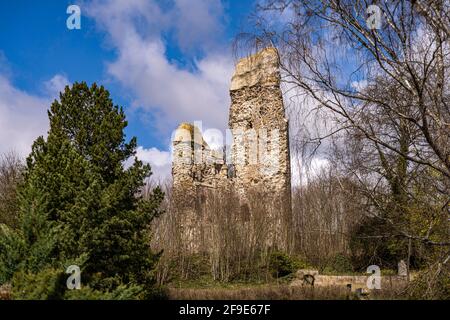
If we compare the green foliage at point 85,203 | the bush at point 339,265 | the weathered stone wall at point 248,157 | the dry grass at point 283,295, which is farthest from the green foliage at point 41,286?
the bush at point 339,265

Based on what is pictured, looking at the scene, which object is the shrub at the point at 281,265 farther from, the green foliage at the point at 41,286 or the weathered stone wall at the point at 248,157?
the green foliage at the point at 41,286

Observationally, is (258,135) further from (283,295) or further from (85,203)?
(85,203)

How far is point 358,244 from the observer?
63.4 feet

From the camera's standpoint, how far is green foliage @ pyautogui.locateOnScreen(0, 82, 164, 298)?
7035mm

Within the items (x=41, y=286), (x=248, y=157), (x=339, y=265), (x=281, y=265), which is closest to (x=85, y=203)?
(x=41, y=286)

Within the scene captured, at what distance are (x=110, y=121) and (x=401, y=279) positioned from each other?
9.11 metres

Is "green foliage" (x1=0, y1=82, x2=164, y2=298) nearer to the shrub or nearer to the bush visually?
the shrub

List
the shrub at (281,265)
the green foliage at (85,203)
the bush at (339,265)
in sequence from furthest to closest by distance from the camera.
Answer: the bush at (339,265), the shrub at (281,265), the green foliage at (85,203)

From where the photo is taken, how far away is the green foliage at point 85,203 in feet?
23.1

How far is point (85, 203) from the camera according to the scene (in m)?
8.25

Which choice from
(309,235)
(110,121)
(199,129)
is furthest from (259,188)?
(110,121)

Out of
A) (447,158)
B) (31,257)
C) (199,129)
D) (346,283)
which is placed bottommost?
(346,283)

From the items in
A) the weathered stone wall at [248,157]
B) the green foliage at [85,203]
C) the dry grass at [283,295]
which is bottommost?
the dry grass at [283,295]
